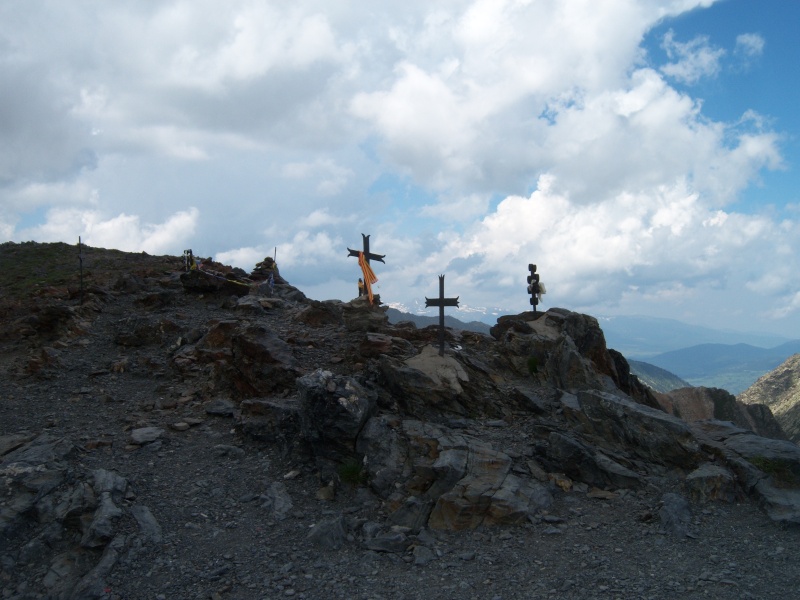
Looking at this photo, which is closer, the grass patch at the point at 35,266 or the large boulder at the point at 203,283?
the large boulder at the point at 203,283

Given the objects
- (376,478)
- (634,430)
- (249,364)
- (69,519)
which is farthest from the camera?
(249,364)

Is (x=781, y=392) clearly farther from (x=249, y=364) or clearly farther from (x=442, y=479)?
(x=249, y=364)

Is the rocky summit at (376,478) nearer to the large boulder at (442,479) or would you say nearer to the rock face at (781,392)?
the large boulder at (442,479)

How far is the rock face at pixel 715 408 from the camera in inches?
821

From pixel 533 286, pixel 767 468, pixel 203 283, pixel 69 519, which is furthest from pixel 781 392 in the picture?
pixel 69 519

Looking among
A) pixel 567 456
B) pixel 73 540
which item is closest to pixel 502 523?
pixel 567 456

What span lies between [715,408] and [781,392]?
39042 mm

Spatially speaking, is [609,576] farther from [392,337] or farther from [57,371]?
[57,371]

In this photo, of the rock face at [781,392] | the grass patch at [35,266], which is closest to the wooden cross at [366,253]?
the grass patch at [35,266]

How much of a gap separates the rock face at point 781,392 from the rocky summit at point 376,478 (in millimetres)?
30197

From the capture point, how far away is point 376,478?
39.6ft

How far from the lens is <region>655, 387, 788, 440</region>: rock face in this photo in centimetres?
2084

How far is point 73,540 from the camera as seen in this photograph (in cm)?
1034

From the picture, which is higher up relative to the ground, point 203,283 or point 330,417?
point 203,283
